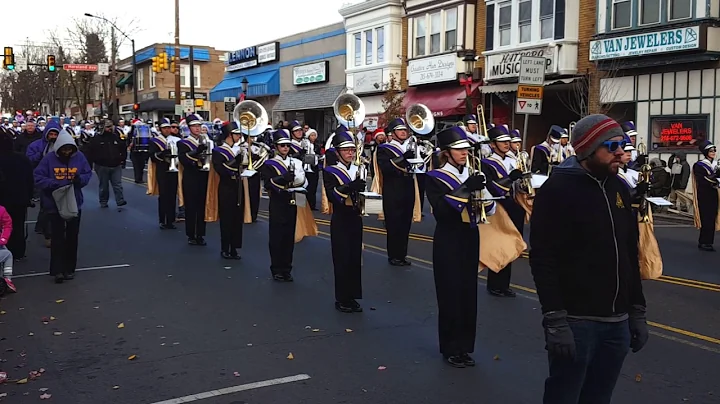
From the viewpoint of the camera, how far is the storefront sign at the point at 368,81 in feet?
109

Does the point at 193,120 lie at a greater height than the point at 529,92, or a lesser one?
lesser

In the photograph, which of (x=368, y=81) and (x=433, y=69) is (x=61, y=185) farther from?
(x=368, y=81)

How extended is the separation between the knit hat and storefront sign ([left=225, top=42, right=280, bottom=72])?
128 feet

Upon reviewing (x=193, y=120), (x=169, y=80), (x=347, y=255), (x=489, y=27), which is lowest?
(x=347, y=255)

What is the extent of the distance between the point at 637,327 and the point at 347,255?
169 inches

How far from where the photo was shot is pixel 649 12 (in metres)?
21.3

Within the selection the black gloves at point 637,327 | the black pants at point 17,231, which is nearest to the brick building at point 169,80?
the black pants at point 17,231

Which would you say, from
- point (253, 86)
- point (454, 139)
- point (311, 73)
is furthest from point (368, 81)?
point (454, 139)

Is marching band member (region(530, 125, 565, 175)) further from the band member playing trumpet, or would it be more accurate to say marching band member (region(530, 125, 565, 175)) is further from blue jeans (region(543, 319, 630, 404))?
blue jeans (region(543, 319, 630, 404))

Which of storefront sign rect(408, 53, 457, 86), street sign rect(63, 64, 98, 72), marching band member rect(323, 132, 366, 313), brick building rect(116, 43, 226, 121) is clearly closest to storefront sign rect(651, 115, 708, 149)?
storefront sign rect(408, 53, 457, 86)

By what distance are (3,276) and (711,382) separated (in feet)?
24.1

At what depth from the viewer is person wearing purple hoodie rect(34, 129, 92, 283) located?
9.25 m

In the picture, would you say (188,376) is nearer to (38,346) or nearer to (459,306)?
(38,346)

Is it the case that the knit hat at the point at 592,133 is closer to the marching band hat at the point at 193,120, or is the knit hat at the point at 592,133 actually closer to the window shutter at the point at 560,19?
the marching band hat at the point at 193,120
